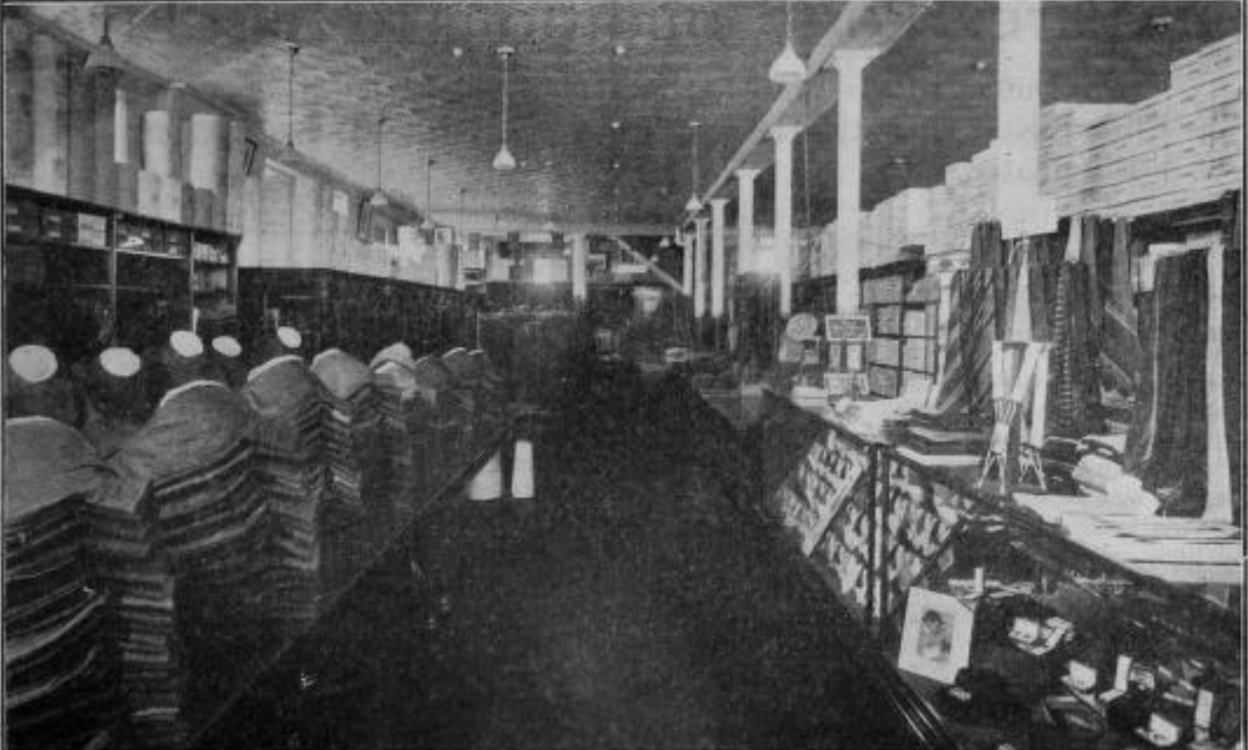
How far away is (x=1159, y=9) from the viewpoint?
5.94 meters

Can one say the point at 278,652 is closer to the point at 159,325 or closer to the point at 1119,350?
the point at 1119,350

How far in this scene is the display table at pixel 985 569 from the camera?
189 centimetres

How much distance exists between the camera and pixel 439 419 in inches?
244

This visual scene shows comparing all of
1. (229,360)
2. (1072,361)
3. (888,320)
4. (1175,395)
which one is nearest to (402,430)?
(229,360)

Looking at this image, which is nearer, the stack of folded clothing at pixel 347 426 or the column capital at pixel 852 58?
the stack of folded clothing at pixel 347 426

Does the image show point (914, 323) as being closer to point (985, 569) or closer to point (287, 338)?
point (287, 338)

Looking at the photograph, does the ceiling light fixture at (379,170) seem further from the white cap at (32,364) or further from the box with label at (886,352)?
the white cap at (32,364)

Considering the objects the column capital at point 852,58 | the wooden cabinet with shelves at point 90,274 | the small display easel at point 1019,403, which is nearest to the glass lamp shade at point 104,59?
the wooden cabinet with shelves at point 90,274

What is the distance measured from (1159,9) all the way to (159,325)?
7.37 metres

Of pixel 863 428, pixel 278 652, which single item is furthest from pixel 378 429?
pixel 863 428

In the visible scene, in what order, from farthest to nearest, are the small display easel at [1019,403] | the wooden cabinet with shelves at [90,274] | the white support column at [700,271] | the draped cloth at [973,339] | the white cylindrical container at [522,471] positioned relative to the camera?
the white support column at [700,271] → the white cylindrical container at [522,471] → the wooden cabinet with shelves at [90,274] → the draped cloth at [973,339] → the small display easel at [1019,403]

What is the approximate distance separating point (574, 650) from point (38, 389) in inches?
97.9

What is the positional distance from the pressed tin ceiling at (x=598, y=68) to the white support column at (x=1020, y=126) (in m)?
2.07

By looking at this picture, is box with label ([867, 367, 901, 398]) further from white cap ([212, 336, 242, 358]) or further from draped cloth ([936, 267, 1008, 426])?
white cap ([212, 336, 242, 358])
